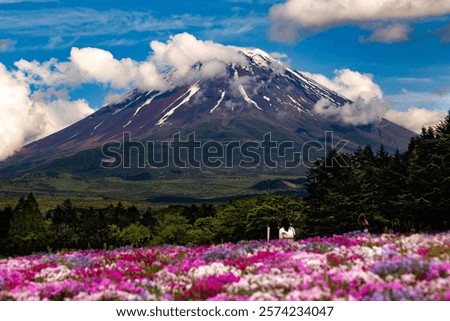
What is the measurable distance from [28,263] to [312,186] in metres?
74.8

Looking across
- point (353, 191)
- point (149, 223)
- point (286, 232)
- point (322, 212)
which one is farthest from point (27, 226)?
point (286, 232)

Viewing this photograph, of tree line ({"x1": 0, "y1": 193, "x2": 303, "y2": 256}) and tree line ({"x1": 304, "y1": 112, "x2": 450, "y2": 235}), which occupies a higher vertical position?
tree line ({"x1": 304, "y1": 112, "x2": 450, "y2": 235})

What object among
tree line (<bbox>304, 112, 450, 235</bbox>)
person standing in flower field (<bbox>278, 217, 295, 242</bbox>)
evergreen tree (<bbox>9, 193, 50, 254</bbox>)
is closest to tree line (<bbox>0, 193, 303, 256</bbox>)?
evergreen tree (<bbox>9, 193, 50, 254</bbox>)

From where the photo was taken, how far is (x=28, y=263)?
1435cm

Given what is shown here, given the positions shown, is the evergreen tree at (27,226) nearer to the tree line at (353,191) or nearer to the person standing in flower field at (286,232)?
the tree line at (353,191)

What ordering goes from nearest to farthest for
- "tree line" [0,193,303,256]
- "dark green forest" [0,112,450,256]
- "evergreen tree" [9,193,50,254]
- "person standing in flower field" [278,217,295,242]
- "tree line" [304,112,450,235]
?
"person standing in flower field" [278,217,295,242] → "dark green forest" [0,112,450,256] → "tree line" [304,112,450,235] → "tree line" [0,193,303,256] → "evergreen tree" [9,193,50,254]

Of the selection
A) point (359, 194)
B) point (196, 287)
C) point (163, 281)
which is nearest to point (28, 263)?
point (163, 281)

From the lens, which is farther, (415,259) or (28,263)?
(28,263)

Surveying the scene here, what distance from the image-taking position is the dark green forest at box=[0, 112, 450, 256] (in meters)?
33.6

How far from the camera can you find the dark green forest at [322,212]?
1323 inches

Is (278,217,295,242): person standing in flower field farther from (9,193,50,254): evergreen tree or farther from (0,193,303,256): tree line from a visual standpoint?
(9,193,50,254): evergreen tree

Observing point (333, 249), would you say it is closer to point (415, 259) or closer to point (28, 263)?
point (415, 259)

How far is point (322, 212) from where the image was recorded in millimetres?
76125


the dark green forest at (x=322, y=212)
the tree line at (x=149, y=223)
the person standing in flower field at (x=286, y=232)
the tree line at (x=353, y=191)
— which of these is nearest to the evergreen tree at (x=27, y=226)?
the tree line at (x=149, y=223)
